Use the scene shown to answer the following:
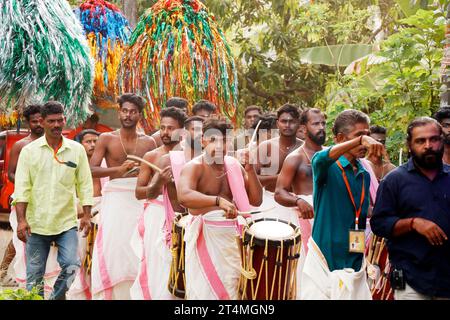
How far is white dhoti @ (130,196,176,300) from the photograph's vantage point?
8477 millimetres

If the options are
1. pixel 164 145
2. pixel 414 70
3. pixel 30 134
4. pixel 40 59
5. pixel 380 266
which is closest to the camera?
pixel 380 266

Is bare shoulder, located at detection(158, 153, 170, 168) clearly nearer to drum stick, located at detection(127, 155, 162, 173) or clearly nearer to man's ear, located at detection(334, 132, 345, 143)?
drum stick, located at detection(127, 155, 162, 173)

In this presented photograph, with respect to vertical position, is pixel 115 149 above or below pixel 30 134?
below

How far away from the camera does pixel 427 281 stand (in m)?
5.87

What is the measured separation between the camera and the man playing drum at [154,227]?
8.51 metres

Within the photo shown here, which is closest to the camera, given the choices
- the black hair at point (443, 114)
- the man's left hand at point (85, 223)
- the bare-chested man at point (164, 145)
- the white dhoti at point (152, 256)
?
the black hair at point (443, 114)

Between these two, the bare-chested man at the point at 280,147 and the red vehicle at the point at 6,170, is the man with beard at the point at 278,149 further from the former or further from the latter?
the red vehicle at the point at 6,170

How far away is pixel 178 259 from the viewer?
8.13 metres

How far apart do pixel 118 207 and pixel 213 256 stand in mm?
2057

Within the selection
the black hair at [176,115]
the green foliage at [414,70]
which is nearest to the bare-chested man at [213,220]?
the black hair at [176,115]

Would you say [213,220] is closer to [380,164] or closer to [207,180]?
[207,180]

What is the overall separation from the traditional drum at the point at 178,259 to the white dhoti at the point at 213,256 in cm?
36

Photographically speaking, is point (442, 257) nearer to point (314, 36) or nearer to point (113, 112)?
point (113, 112)

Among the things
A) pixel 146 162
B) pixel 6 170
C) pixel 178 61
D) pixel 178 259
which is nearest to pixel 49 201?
pixel 146 162
